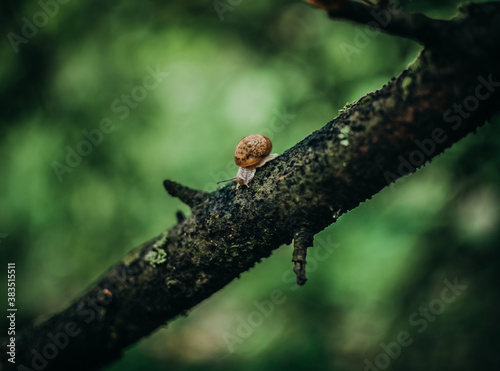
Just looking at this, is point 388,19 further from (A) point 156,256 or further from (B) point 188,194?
(A) point 156,256

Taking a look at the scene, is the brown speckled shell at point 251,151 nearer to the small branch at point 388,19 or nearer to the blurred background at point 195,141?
the small branch at point 388,19

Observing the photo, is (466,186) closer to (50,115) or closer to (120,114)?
(120,114)

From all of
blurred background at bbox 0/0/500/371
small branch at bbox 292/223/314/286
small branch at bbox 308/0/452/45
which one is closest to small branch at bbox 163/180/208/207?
small branch at bbox 292/223/314/286

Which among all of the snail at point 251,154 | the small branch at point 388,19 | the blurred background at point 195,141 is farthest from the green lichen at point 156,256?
the blurred background at point 195,141

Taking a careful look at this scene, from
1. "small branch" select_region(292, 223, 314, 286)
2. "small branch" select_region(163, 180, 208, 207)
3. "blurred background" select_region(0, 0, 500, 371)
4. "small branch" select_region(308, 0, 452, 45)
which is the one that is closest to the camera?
"small branch" select_region(308, 0, 452, 45)

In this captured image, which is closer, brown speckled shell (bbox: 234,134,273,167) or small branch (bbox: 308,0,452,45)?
small branch (bbox: 308,0,452,45)

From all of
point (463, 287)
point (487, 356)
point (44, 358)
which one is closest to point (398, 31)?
point (44, 358)

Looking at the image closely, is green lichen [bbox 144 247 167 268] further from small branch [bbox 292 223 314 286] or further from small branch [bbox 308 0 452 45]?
small branch [bbox 308 0 452 45]
